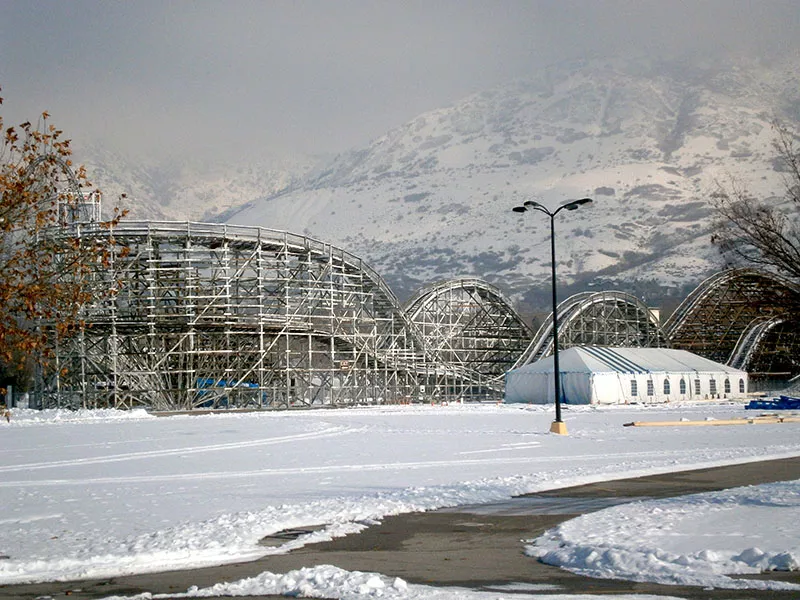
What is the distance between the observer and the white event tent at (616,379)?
6319 centimetres

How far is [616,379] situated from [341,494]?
160ft

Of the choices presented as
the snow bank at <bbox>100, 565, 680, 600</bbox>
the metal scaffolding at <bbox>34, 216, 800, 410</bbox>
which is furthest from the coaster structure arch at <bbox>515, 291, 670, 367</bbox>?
the snow bank at <bbox>100, 565, 680, 600</bbox>

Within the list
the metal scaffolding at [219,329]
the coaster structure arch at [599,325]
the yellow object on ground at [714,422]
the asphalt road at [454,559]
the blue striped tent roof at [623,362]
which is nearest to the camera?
the asphalt road at [454,559]

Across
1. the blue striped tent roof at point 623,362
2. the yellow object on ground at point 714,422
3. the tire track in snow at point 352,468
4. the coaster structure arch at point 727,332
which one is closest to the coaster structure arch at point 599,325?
the coaster structure arch at point 727,332

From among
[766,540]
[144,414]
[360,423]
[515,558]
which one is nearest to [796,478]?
[766,540]

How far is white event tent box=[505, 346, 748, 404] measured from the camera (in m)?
63.2

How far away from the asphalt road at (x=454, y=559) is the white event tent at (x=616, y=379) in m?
46.1

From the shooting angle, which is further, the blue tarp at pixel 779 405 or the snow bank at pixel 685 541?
the blue tarp at pixel 779 405

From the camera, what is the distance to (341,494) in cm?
1730

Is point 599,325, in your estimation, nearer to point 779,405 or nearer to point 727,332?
point 727,332

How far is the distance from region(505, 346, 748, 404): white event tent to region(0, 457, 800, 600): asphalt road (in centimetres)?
4609

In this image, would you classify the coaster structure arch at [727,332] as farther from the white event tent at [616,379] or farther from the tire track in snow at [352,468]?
the tire track in snow at [352,468]

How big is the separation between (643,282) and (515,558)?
181 m

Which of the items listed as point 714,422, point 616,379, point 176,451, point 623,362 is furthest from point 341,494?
point 623,362
